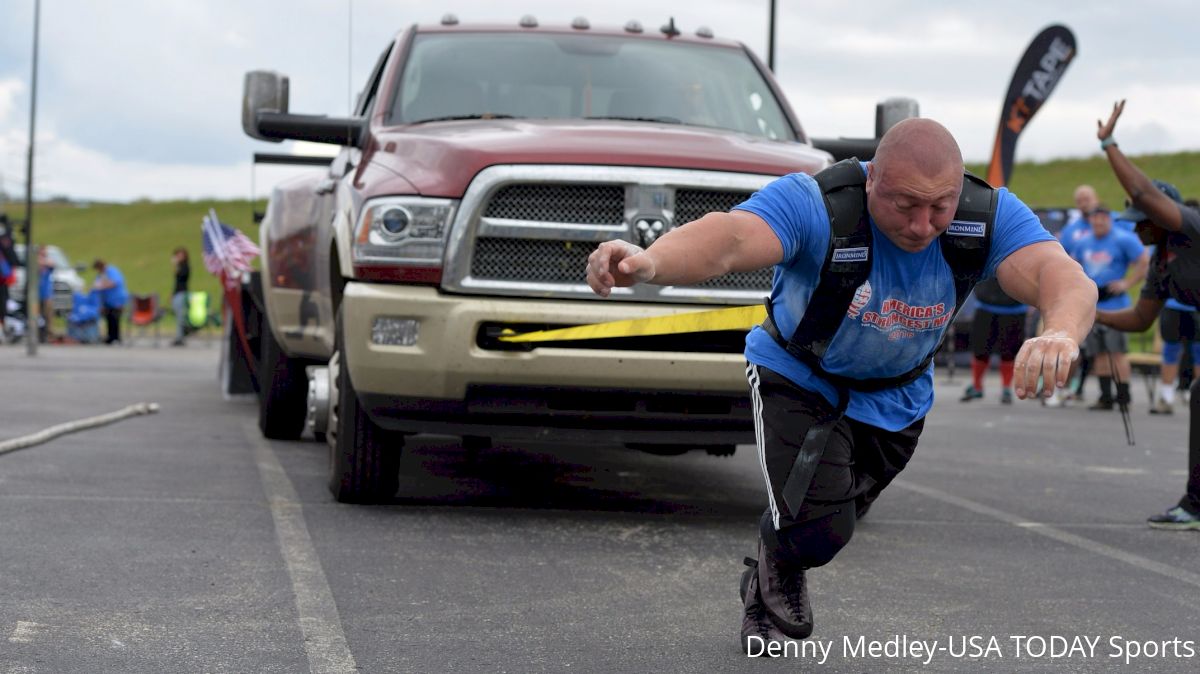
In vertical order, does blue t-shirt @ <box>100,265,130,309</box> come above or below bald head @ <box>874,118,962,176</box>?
below

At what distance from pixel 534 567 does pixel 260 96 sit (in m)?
2.95

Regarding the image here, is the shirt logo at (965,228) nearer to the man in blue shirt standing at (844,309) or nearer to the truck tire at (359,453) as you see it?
the man in blue shirt standing at (844,309)

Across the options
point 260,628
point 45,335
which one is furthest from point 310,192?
point 45,335

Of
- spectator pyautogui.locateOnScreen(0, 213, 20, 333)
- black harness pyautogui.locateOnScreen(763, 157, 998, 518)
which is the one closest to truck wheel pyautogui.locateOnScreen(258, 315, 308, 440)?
black harness pyautogui.locateOnScreen(763, 157, 998, 518)

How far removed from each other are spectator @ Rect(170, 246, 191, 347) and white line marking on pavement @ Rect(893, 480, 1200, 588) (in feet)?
75.6

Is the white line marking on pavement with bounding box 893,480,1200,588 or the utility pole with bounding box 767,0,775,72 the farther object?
the utility pole with bounding box 767,0,775,72

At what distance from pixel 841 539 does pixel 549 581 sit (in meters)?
1.40

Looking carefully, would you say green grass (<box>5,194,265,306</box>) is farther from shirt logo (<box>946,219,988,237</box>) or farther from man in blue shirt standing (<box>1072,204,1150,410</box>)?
shirt logo (<box>946,219,988,237</box>)

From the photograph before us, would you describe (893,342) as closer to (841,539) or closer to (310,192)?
(841,539)

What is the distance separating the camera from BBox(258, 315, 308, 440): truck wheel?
10055 millimetres

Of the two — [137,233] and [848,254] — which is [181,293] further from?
[137,233]

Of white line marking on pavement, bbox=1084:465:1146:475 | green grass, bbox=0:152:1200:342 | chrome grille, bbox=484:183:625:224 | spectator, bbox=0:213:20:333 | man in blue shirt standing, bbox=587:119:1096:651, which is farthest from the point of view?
green grass, bbox=0:152:1200:342

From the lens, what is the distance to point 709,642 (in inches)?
187

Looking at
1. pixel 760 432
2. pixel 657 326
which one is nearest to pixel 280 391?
pixel 657 326
